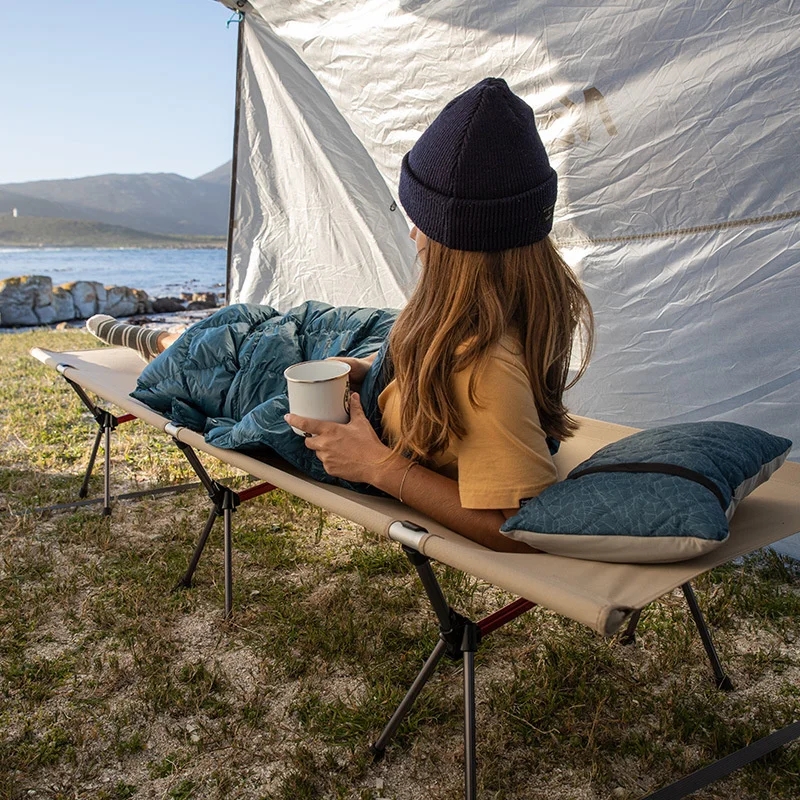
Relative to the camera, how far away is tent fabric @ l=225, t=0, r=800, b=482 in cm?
234

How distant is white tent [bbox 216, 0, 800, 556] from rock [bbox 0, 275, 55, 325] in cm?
910

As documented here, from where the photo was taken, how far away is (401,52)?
10.3 feet

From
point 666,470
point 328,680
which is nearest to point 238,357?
point 328,680

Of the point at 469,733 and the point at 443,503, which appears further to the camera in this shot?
the point at 443,503

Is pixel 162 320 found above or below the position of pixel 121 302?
below

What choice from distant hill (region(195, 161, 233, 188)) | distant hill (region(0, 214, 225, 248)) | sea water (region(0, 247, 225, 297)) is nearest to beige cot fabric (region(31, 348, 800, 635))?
sea water (region(0, 247, 225, 297))

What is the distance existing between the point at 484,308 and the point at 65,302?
11824 mm

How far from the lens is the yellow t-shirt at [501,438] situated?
1.37 m

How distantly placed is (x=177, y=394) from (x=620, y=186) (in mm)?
1750

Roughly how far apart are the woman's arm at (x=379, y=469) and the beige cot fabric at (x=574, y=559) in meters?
0.05

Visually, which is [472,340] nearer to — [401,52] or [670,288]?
[670,288]

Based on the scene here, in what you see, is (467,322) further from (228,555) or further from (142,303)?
(142,303)

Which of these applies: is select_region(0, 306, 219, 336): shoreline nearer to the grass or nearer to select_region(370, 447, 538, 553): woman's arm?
the grass

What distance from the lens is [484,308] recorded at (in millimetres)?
1398
